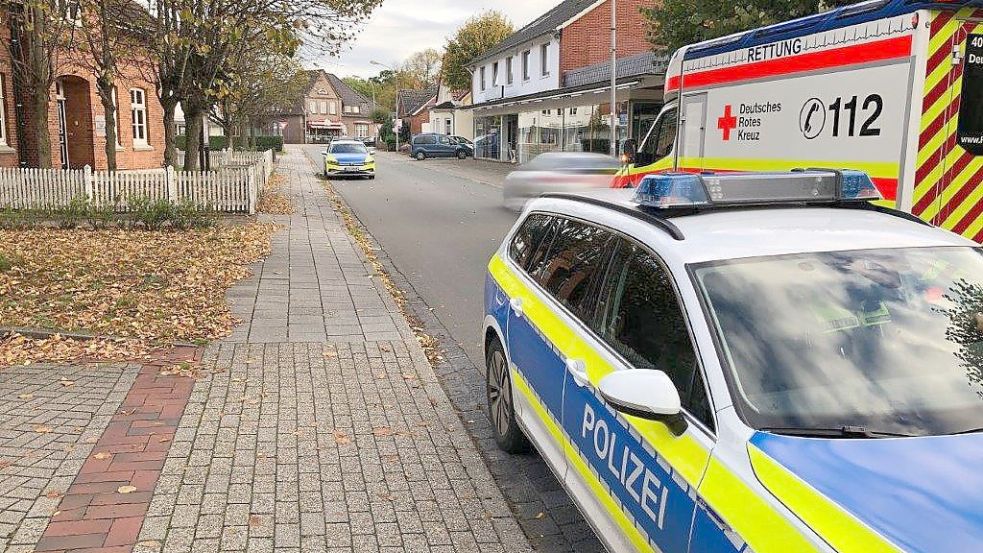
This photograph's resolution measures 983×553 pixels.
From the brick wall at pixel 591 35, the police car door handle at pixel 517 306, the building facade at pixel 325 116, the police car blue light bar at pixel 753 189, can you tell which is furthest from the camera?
the building facade at pixel 325 116

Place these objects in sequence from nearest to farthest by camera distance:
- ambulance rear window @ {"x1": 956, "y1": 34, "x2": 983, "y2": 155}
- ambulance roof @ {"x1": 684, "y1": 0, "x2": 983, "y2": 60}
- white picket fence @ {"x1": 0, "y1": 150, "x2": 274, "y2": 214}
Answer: ambulance roof @ {"x1": 684, "y1": 0, "x2": 983, "y2": 60}, ambulance rear window @ {"x1": 956, "y1": 34, "x2": 983, "y2": 155}, white picket fence @ {"x1": 0, "y1": 150, "x2": 274, "y2": 214}

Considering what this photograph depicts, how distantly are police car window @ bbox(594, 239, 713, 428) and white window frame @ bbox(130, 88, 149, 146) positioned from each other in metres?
28.5

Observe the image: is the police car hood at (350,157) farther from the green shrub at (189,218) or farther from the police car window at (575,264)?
the police car window at (575,264)

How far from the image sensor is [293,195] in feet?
77.4

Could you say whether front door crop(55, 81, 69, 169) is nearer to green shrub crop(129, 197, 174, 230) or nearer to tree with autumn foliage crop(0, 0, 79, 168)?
tree with autumn foliage crop(0, 0, 79, 168)

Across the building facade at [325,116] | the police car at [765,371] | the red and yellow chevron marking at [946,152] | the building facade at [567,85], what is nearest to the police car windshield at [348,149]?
the building facade at [567,85]

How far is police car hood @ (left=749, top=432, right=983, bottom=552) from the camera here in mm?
1913

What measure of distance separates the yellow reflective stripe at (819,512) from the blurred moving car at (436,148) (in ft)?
173

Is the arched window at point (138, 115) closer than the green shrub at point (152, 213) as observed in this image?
No

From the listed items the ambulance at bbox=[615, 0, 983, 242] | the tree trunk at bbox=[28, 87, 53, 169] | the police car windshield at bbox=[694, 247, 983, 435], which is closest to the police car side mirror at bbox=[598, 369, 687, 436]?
the police car windshield at bbox=[694, 247, 983, 435]

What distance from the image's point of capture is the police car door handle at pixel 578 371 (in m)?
3.37

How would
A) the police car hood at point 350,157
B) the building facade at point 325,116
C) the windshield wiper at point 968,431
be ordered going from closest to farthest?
the windshield wiper at point 968,431, the police car hood at point 350,157, the building facade at point 325,116

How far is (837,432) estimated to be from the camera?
2.41m

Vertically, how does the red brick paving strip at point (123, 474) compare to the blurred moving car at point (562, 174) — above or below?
below
